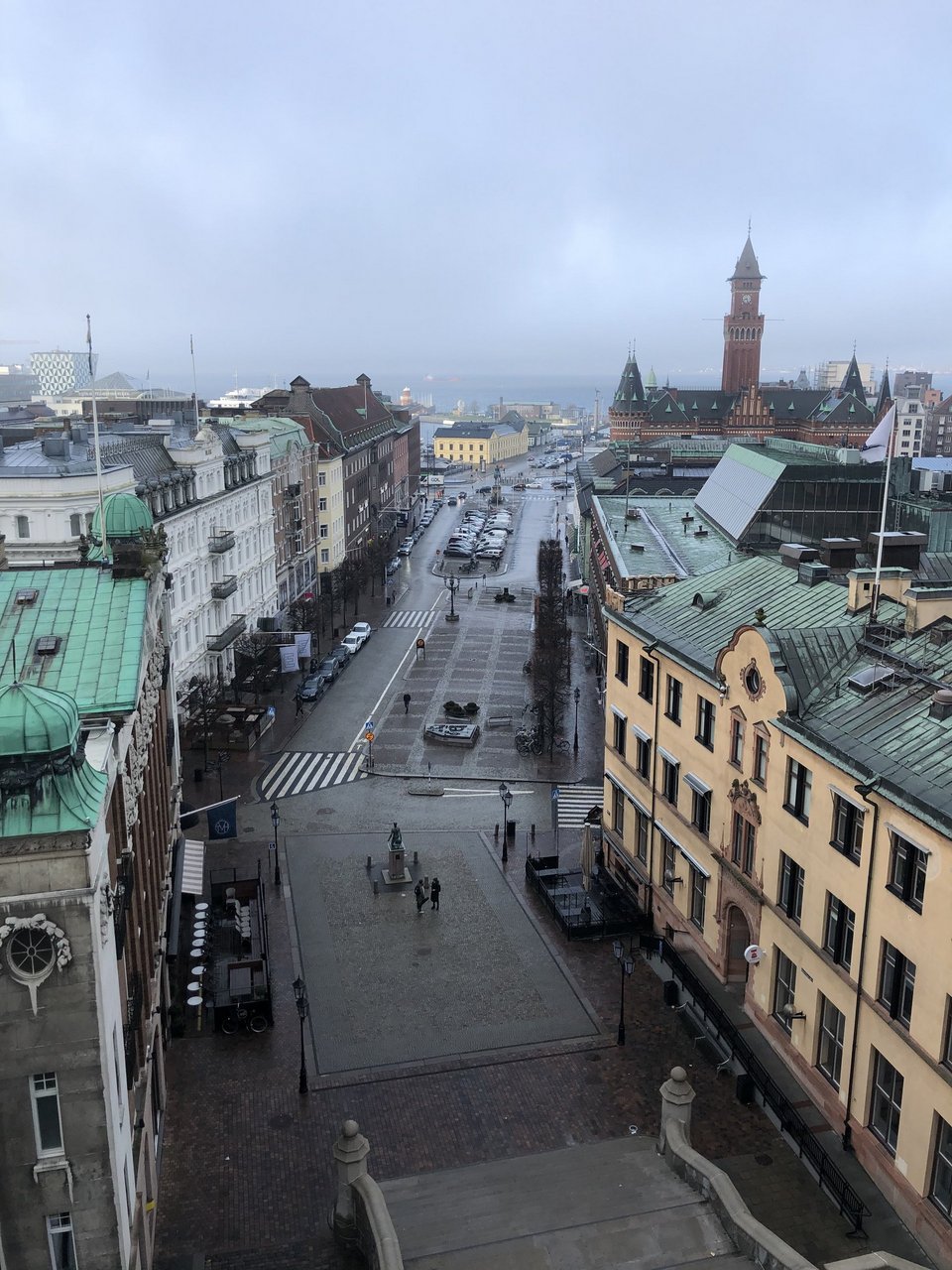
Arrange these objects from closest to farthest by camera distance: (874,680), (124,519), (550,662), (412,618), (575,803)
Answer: (874,680) < (124,519) < (575,803) < (550,662) < (412,618)

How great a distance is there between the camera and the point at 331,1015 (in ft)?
124

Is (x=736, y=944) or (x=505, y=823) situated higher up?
(x=736, y=944)

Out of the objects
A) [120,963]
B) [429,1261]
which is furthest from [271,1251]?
[120,963]

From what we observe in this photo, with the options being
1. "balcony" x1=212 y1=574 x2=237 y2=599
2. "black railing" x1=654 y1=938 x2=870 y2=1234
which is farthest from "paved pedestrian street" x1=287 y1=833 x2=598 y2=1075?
"balcony" x1=212 y1=574 x2=237 y2=599

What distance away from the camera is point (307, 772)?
205 feet

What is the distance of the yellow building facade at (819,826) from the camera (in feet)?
86.5

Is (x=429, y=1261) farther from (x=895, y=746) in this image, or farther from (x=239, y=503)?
(x=239, y=503)

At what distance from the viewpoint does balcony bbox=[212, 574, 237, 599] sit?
73.2 metres

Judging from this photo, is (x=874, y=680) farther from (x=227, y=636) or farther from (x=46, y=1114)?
(x=227, y=636)

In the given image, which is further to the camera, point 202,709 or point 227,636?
point 227,636

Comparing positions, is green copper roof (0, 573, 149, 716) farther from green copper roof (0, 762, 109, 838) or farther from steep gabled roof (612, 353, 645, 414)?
steep gabled roof (612, 353, 645, 414)

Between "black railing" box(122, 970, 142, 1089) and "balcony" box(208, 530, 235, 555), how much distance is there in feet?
165

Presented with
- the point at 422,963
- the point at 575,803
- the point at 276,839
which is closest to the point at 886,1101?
the point at 422,963

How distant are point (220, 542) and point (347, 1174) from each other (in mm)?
53427
